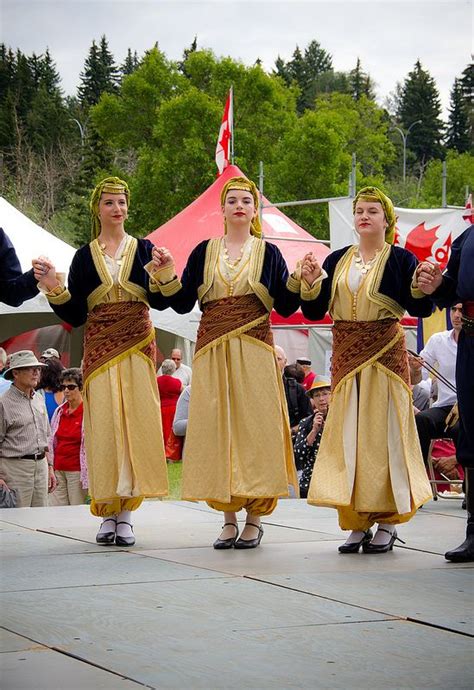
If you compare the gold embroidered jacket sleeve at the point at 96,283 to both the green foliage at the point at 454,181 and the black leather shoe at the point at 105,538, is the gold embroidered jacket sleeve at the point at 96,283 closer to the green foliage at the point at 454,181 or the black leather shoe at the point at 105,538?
the black leather shoe at the point at 105,538

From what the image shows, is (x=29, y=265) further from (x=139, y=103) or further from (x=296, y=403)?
(x=139, y=103)

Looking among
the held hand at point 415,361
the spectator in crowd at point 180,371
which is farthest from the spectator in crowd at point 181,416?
the spectator in crowd at point 180,371

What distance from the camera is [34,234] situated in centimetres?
1617

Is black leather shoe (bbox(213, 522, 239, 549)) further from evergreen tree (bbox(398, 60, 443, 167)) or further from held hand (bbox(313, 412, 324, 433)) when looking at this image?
evergreen tree (bbox(398, 60, 443, 167))

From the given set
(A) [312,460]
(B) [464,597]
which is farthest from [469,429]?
(A) [312,460]

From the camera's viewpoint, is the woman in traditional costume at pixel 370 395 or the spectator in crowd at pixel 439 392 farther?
the spectator in crowd at pixel 439 392

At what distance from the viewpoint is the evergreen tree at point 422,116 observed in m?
84.1

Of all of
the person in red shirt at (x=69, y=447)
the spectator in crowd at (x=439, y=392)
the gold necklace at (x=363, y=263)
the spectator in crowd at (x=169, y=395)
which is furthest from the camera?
the spectator in crowd at (x=169, y=395)

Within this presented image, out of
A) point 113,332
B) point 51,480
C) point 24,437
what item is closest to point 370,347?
point 113,332

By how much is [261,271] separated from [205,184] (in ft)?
104

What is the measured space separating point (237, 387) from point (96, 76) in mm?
56506

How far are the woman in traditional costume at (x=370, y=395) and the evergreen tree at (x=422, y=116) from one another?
78674mm

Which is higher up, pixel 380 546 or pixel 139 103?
pixel 139 103

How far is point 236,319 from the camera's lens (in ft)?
20.6
